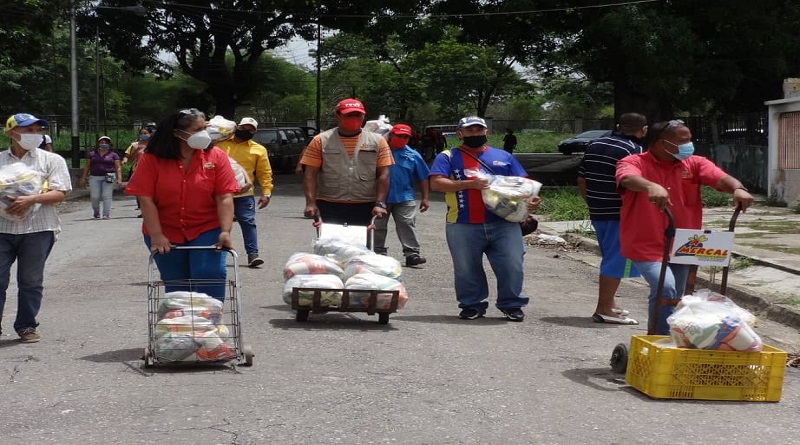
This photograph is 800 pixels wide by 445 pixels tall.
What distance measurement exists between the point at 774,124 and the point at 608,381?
55.7 ft

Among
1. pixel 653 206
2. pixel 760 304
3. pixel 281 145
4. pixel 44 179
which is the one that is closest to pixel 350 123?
pixel 44 179

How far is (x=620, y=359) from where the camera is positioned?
7055 millimetres

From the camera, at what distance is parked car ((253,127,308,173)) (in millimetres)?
37500

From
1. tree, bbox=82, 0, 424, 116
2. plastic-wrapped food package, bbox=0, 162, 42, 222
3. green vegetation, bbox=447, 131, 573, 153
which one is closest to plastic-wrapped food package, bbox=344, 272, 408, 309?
plastic-wrapped food package, bbox=0, 162, 42, 222

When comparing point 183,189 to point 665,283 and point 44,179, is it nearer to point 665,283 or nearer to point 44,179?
point 44,179

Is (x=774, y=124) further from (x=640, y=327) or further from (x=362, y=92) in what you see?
(x=362, y=92)

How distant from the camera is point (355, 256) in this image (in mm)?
8812

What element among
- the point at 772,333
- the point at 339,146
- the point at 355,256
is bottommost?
the point at 772,333

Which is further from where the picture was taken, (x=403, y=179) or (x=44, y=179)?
(x=403, y=179)

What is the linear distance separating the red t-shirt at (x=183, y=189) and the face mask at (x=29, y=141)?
41.7 inches

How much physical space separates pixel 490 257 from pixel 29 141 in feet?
12.6

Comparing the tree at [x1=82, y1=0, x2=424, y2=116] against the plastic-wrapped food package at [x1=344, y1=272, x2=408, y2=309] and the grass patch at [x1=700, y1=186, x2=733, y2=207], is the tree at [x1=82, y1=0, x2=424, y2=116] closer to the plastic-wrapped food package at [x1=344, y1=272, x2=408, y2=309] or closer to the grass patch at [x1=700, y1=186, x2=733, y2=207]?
the grass patch at [x1=700, y1=186, x2=733, y2=207]

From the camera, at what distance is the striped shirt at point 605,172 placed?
30.5ft

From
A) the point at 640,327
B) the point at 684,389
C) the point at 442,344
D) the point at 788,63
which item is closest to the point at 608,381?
the point at 684,389
